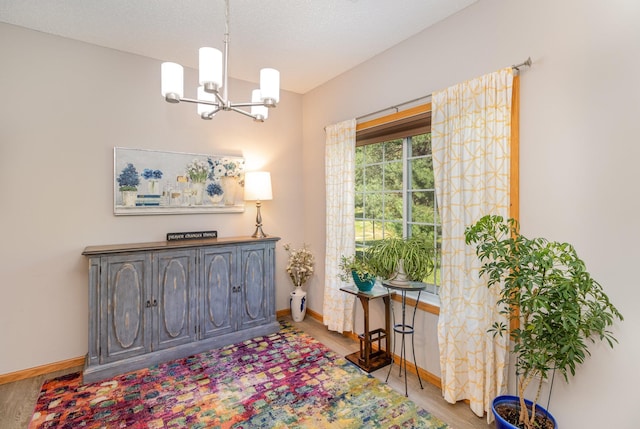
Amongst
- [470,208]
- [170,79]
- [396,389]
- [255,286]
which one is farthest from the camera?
[255,286]

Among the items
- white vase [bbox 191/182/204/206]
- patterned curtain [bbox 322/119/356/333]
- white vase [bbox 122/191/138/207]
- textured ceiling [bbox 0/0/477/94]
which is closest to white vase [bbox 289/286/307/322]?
patterned curtain [bbox 322/119/356/333]

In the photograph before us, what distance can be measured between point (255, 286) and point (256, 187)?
109 centimetres

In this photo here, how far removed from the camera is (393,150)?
3041 millimetres

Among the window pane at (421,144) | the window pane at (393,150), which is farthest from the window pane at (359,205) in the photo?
the window pane at (421,144)

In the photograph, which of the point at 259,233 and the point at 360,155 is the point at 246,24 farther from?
the point at 259,233

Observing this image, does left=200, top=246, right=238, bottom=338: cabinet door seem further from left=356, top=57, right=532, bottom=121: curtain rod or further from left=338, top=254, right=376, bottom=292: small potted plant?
left=356, top=57, right=532, bottom=121: curtain rod

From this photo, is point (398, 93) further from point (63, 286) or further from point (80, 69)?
point (63, 286)

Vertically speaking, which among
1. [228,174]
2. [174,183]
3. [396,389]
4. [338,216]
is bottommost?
[396,389]

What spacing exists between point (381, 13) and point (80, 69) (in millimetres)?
2703

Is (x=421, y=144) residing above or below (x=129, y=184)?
above

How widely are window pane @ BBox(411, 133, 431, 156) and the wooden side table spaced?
1.26 m

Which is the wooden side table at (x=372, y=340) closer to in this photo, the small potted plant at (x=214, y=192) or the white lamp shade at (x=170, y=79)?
the small potted plant at (x=214, y=192)

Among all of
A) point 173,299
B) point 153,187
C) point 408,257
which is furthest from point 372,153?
point 173,299

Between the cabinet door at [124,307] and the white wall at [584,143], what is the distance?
3.05m
